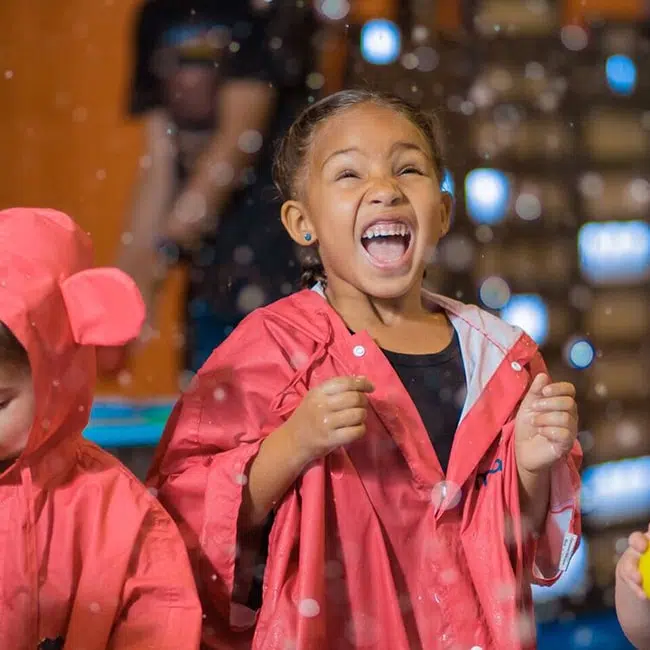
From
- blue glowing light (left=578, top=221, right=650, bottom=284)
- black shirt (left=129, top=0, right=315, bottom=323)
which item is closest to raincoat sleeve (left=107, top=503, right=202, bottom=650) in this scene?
black shirt (left=129, top=0, right=315, bottom=323)

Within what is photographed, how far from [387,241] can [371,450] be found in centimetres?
20

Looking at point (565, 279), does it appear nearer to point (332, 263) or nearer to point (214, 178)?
point (214, 178)

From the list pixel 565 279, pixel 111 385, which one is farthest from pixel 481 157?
pixel 111 385

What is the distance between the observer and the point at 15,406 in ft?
2.96

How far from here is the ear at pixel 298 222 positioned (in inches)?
42.9

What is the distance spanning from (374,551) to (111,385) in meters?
1.88

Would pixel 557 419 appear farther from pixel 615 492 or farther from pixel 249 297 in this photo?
pixel 615 492

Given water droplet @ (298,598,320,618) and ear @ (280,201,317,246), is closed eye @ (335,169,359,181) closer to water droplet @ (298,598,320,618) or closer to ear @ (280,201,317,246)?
ear @ (280,201,317,246)

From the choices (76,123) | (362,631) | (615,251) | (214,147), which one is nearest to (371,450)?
(362,631)

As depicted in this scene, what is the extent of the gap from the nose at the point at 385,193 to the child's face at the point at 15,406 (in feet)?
1.14

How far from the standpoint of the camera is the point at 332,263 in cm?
105

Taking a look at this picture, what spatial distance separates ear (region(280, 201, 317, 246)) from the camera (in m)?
1.09

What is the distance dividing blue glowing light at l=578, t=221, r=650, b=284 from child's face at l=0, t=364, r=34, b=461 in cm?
162

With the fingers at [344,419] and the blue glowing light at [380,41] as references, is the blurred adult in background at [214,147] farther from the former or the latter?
the fingers at [344,419]
